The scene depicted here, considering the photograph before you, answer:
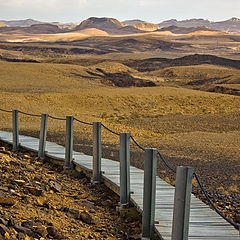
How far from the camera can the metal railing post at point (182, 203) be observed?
4.01 meters

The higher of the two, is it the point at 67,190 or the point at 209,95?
the point at 67,190

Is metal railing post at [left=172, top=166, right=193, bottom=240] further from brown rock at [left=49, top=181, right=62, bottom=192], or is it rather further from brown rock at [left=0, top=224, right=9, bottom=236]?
brown rock at [left=49, top=181, right=62, bottom=192]

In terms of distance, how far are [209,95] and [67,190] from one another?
22.4 metres

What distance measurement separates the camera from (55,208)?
235 inches

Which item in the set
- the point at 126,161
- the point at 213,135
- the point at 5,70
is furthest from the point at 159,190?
the point at 5,70

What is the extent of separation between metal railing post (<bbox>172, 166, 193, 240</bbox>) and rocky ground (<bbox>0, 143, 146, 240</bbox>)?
1.33 metres

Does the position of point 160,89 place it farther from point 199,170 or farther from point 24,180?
point 24,180

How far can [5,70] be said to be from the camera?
35.0 metres

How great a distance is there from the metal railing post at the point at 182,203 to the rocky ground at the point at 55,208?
4.36 ft

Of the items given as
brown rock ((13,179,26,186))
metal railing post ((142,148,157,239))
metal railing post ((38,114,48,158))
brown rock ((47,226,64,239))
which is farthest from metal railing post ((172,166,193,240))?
metal railing post ((38,114,48,158))

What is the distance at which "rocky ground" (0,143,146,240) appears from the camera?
15.9 ft

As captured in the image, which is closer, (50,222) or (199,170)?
(50,222)

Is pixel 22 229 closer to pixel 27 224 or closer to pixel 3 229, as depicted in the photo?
pixel 27 224

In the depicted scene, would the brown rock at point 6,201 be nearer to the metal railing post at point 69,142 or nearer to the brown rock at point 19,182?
the brown rock at point 19,182
